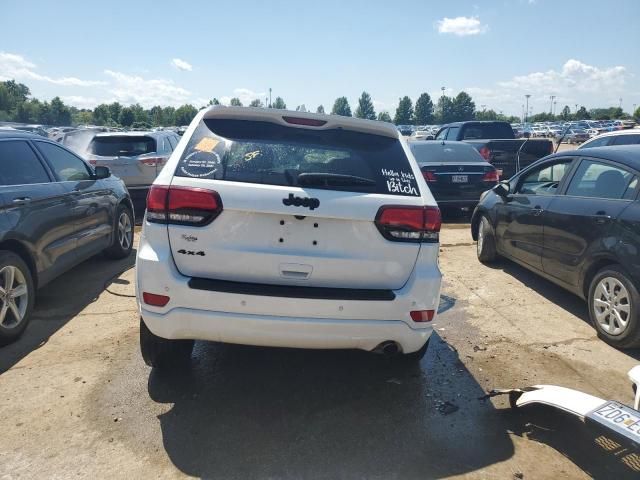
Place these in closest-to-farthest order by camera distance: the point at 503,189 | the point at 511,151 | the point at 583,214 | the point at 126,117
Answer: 1. the point at 583,214
2. the point at 503,189
3. the point at 511,151
4. the point at 126,117

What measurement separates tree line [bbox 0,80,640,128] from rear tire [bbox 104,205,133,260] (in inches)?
3025

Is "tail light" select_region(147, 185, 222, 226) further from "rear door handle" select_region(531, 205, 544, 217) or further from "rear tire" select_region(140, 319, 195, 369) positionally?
"rear door handle" select_region(531, 205, 544, 217)


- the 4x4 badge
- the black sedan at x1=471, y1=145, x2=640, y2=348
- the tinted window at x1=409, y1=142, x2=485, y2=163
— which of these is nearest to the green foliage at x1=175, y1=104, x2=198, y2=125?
the tinted window at x1=409, y1=142, x2=485, y2=163

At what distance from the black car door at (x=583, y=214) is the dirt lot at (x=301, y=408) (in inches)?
25.1

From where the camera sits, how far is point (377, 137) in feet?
10.4

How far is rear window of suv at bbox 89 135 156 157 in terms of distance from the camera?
33.9ft

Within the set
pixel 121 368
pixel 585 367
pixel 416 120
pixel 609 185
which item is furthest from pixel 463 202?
pixel 416 120

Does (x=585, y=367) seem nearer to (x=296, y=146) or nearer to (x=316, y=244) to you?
(x=316, y=244)

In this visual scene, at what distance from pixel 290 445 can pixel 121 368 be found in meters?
1.61

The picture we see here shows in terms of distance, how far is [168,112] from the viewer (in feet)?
363

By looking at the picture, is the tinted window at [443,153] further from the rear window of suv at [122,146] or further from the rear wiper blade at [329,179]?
the rear wiper blade at [329,179]

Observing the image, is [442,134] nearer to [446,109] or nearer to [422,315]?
[422,315]

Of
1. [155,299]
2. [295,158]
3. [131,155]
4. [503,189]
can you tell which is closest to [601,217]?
[503,189]

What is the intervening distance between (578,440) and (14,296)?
4.37 m
